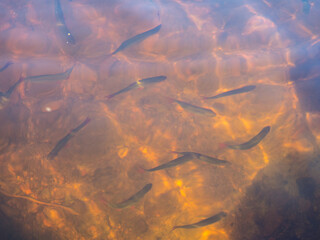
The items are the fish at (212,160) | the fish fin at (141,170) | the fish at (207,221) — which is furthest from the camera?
the fish fin at (141,170)

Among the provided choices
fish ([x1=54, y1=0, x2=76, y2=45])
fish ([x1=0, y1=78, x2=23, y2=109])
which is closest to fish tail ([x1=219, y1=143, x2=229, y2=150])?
fish ([x1=54, y1=0, x2=76, y2=45])

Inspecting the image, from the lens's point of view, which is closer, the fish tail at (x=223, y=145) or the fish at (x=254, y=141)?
the fish at (x=254, y=141)

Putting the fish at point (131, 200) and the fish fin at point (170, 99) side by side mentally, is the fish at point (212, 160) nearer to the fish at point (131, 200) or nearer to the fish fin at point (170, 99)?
the fish at point (131, 200)

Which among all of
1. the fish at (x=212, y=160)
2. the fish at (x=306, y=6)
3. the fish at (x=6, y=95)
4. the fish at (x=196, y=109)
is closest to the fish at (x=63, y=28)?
the fish at (x=6, y=95)

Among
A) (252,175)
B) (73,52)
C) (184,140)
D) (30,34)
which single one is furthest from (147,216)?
(30,34)

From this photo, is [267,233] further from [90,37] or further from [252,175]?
[90,37]

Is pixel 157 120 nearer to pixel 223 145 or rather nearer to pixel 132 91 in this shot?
pixel 132 91
